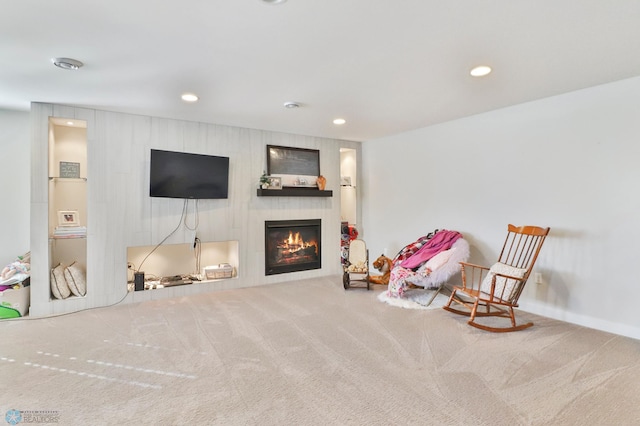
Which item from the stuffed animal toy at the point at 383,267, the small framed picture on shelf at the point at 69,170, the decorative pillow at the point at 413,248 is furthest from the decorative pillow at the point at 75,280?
the decorative pillow at the point at 413,248

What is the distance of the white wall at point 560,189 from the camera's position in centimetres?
303

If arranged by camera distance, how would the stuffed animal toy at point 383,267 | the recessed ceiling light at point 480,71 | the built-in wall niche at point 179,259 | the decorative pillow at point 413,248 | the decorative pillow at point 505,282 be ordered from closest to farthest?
1. the recessed ceiling light at point 480,71
2. the decorative pillow at point 505,282
3. the decorative pillow at point 413,248
4. the built-in wall niche at point 179,259
5. the stuffed animal toy at point 383,267

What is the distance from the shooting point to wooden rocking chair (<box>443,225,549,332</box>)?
3129mm

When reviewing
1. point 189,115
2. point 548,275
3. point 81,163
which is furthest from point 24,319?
point 548,275

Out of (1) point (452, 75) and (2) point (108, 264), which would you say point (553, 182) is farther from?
(2) point (108, 264)

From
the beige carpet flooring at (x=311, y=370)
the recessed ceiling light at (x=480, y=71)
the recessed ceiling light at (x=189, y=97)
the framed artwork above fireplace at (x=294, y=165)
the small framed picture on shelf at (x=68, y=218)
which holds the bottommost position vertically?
the beige carpet flooring at (x=311, y=370)

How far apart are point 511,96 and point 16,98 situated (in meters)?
5.39

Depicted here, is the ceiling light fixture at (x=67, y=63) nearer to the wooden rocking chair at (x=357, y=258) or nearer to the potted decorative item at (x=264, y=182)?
the potted decorative item at (x=264, y=182)

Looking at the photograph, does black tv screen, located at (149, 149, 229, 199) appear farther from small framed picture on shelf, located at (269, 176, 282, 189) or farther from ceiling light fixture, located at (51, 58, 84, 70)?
ceiling light fixture, located at (51, 58, 84, 70)

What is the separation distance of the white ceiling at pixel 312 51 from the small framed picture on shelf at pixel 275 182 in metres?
1.37

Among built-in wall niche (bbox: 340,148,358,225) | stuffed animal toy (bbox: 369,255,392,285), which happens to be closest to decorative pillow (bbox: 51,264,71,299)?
stuffed animal toy (bbox: 369,255,392,285)

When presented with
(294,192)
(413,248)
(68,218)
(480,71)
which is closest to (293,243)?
(294,192)

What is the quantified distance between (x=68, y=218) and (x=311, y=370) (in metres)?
3.74

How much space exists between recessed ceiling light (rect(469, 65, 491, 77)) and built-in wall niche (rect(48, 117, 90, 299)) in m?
4.36
